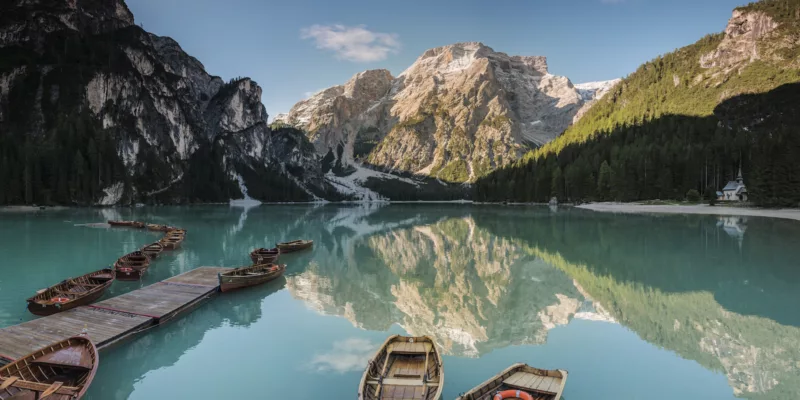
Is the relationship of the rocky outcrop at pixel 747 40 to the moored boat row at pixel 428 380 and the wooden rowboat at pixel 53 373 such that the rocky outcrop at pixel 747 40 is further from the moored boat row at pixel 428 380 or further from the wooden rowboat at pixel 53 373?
the wooden rowboat at pixel 53 373

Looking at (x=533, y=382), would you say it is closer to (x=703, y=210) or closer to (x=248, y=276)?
(x=248, y=276)

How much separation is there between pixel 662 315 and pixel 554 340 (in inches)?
291

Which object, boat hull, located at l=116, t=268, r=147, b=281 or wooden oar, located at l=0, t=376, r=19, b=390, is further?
boat hull, located at l=116, t=268, r=147, b=281

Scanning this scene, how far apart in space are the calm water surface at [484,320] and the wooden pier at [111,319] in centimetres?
73

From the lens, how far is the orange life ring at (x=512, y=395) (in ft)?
36.1

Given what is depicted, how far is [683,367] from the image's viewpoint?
15430 mm

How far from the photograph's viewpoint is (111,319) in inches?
770

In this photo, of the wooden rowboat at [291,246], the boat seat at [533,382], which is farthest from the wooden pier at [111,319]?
the wooden rowboat at [291,246]

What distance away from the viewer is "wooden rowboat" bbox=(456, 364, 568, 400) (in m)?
11.2

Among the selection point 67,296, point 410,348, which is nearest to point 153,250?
point 67,296

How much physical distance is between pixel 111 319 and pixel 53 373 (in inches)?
271

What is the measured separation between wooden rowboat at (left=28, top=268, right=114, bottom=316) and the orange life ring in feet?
71.0

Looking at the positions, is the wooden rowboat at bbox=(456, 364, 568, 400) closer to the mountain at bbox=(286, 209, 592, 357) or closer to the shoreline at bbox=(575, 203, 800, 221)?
the mountain at bbox=(286, 209, 592, 357)

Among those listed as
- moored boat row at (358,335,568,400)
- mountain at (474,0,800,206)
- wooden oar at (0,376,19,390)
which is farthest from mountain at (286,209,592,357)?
mountain at (474,0,800,206)
